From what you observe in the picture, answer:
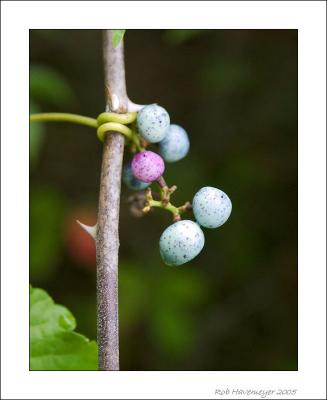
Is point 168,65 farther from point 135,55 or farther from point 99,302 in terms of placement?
point 99,302

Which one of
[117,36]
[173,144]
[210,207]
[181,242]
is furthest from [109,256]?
[117,36]

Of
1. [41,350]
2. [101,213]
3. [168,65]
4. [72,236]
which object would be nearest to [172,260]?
[101,213]

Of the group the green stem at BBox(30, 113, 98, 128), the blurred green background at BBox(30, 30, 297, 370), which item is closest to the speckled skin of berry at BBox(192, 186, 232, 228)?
the green stem at BBox(30, 113, 98, 128)

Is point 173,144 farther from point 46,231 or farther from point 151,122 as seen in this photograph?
point 46,231

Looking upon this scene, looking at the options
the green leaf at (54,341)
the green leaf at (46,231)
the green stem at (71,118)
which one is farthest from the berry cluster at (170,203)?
the green leaf at (46,231)

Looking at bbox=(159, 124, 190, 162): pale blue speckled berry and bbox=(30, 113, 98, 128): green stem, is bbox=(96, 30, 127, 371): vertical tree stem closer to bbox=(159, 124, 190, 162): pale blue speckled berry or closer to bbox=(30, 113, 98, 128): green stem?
bbox=(30, 113, 98, 128): green stem
